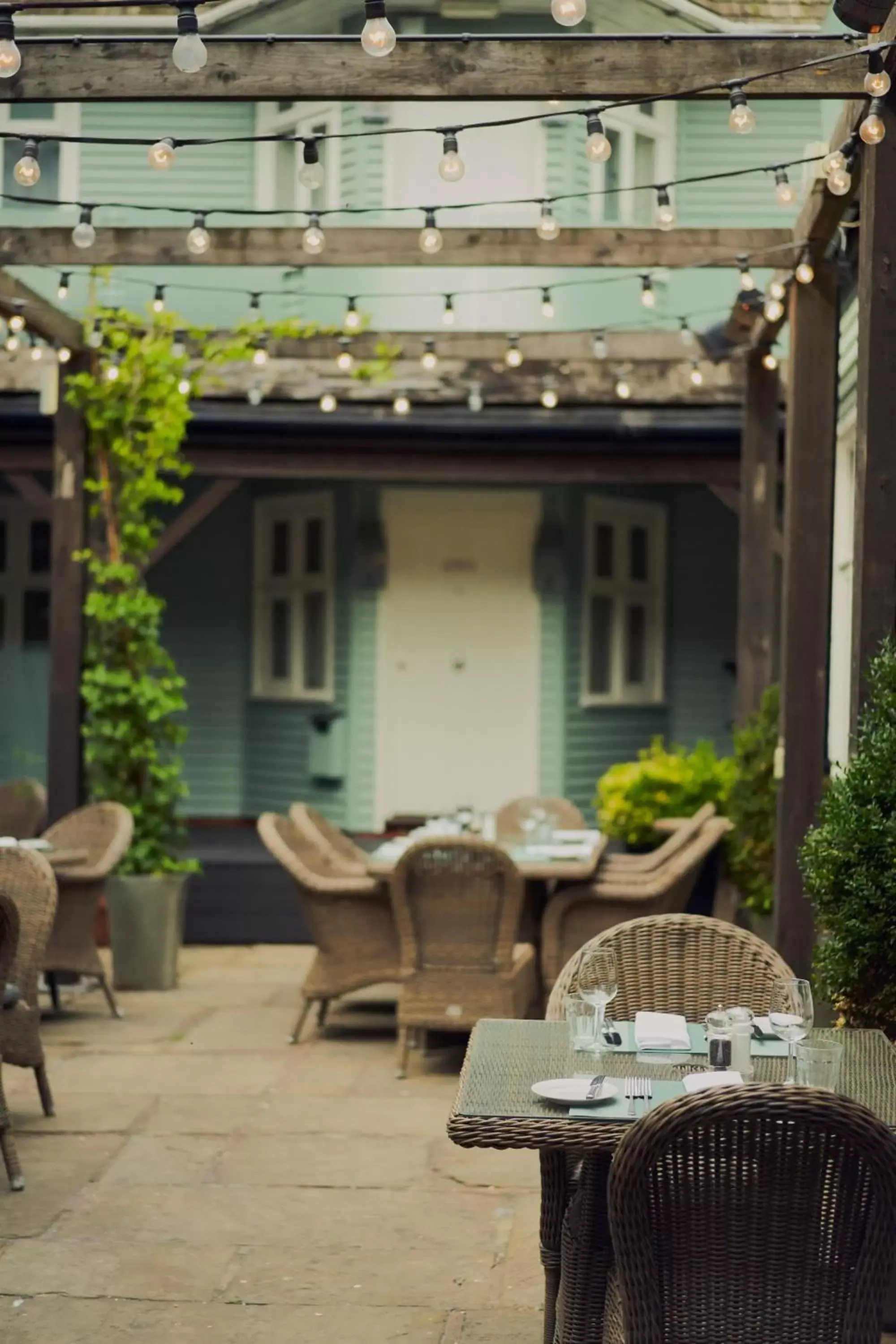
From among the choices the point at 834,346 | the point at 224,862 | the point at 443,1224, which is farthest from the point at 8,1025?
the point at 224,862

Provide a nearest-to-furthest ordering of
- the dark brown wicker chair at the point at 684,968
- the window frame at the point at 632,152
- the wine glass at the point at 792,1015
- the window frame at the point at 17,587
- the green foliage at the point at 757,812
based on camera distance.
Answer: the wine glass at the point at 792,1015, the dark brown wicker chair at the point at 684,968, the green foliage at the point at 757,812, the window frame at the point at 632,152, the window frame at the point at 17,587

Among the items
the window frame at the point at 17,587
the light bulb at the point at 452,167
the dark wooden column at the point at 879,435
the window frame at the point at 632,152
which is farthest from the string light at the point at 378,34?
the window frame at the point at 17,587

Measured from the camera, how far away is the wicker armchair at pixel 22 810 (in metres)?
10.5

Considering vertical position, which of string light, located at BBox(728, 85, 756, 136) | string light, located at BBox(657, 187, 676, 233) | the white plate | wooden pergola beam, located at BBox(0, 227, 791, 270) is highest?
wooden pergola beam, located at BBox(0, 227, 791, 270)

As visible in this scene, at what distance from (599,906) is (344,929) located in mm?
1169

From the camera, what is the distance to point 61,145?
12602 mm

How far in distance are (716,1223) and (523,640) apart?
392 inches

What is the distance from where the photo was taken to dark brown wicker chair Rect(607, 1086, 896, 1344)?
2.82 m

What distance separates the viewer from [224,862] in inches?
456

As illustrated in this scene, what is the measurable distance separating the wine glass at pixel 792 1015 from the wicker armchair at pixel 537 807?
5.84m

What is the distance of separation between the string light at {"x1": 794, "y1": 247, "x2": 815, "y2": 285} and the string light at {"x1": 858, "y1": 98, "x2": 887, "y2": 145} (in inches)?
91.2

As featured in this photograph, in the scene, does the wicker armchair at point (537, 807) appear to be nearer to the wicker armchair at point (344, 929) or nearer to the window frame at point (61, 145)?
the wicker armchair at point (344, 929)

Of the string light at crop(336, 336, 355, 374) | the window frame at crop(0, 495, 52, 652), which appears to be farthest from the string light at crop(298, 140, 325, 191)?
the window frame at crop(0, 495, 52, 652)

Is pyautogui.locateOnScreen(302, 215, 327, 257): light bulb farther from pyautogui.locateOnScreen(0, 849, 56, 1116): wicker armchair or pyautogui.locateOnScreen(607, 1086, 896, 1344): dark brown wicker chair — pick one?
pyautogui.locateOnScreen(607, 1086, 896, 1344): dark brown wicker chair
